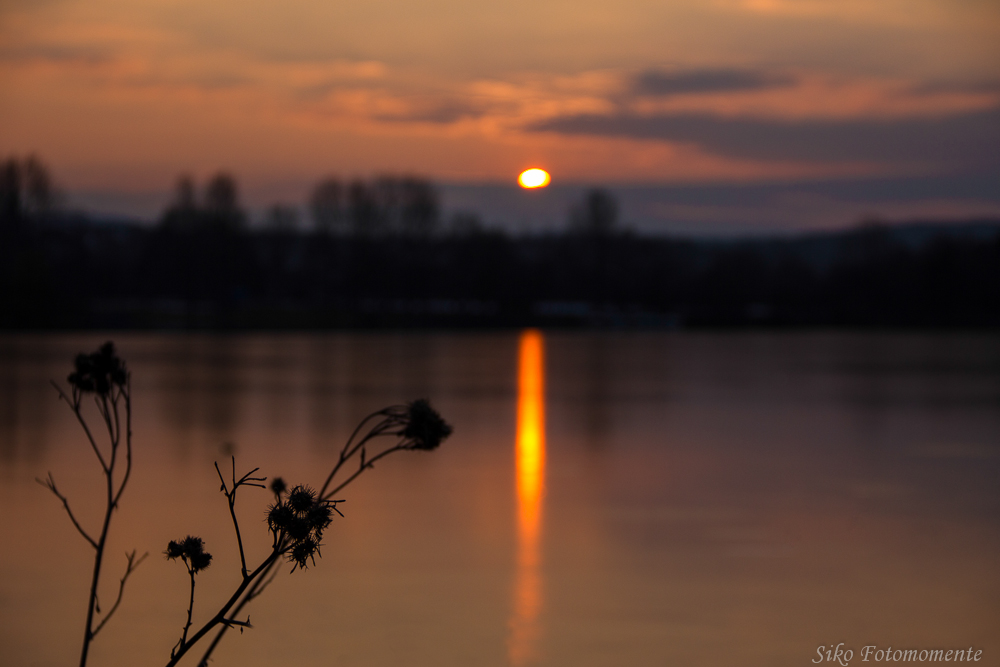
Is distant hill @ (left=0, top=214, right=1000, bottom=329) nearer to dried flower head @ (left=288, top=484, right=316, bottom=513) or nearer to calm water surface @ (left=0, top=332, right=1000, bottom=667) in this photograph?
calm water surface @ (left=0, top=332, right=1000, bottom=667)

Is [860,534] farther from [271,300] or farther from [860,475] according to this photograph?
Result: [271,300]

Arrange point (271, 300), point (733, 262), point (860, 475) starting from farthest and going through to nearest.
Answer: point (733, 262), point (271, 300), point (860, 475)

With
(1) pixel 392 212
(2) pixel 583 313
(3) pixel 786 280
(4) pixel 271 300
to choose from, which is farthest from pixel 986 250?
(4) pixel 271 300

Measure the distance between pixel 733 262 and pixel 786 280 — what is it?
5378 mm

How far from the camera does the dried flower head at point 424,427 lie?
2.96 m

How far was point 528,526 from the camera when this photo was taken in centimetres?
993

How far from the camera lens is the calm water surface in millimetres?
6637

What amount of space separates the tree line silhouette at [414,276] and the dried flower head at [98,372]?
63.3 metres

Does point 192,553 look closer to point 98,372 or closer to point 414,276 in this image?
point 98,372

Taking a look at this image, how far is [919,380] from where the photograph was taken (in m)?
29.1

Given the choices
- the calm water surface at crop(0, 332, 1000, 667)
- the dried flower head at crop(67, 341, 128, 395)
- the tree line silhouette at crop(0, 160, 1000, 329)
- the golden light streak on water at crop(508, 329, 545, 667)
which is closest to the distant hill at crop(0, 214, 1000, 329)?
the tree line silhouette at crop(0, 160, 1000, 329)

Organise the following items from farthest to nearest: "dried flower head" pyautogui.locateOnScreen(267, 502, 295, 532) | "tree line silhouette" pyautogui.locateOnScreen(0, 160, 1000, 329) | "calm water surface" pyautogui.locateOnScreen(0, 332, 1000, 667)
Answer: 1. "tree line silhouette" pyautogui.locateOnScreen(0, 160, 1000, 329)
2. "calm water surface" pyautogui.locateOnScreen(0, 332, 1000, 667)
3. "dried flower head" pyautogui.locateOnScreen(267, 502, 295, 532)

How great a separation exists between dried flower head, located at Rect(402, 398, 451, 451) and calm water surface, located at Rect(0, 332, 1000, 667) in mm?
3554

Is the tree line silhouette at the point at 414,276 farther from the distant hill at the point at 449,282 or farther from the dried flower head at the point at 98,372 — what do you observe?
the dried flower head at the point at 98,372
